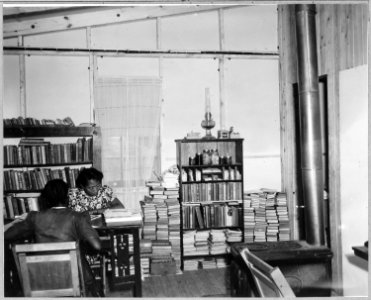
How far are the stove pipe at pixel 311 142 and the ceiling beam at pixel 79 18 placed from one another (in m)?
2.27

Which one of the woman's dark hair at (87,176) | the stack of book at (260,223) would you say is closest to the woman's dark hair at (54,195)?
the woman's dark hair at (87,176)

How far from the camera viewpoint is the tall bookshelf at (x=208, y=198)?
5883 millimetres

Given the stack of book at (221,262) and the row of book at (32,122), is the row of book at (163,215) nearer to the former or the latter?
the stack of book at (221,262)

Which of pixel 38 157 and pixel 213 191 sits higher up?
pixel 38 157

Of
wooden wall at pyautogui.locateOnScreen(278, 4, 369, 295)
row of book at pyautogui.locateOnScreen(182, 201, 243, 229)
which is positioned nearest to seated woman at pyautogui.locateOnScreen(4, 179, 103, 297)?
row of book at pyautogui.locateOnScreen(182, 201, 243, 229)

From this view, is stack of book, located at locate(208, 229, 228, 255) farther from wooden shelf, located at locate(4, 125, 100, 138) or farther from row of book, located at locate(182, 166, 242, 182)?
wooden shelf, located at locate(4, 125, 100, 138)

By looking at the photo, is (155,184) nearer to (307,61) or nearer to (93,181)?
(93,181)

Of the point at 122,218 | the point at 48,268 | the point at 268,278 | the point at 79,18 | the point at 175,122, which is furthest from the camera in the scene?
the point at 175,122

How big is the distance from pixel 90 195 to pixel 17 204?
1.28m

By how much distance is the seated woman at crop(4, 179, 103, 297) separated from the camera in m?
3.34

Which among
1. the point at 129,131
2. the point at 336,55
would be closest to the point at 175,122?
the point at 129,131

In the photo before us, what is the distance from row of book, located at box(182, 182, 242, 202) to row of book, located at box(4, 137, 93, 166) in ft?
5.02

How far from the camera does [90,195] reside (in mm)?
5074

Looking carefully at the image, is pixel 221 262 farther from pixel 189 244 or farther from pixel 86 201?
pixel 86 201
